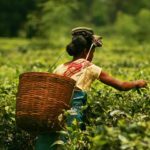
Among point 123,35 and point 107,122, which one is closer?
point 107,122

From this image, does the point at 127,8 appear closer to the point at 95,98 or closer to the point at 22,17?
the point at 22,17

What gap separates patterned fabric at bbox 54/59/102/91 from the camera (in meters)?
6.23

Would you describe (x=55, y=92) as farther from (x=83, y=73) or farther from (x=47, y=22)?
(x=47, y=22)

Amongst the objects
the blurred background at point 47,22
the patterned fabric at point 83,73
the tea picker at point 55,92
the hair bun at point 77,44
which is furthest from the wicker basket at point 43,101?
the blurred background at point 47,22

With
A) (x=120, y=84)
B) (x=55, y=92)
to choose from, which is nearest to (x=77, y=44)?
(x=120, y=84)

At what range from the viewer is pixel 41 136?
609 cm

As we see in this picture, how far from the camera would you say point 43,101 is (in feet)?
18.9

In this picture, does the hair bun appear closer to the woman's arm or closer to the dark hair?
the dark hair

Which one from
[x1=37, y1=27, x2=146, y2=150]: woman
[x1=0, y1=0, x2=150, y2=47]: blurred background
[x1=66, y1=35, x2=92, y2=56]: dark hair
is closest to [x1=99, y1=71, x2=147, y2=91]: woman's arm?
[x1=37, y1=27, x2=146, y2=150]: woman

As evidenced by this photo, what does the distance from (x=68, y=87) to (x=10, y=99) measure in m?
1.42

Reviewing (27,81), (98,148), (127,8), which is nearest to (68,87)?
(27,81)

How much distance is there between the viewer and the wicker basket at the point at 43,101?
5.75 m

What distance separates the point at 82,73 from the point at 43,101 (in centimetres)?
65

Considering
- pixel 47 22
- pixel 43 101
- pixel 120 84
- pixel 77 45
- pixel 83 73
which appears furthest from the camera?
pixel 47 22
